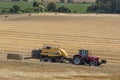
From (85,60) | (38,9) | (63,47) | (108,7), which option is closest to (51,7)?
(38,9)

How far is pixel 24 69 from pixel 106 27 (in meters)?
52.7

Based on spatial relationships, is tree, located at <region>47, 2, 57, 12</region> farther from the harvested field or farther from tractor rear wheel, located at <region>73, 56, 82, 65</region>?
tractor rear wheel, located at <region>73, 56, 82, 65</region>

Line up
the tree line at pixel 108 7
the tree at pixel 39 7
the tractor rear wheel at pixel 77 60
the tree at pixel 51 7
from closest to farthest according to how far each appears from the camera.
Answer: the tractor rear wheel at pixel 77 60, the tree at pixel 39 7, the tree at pixel 51 7, the tree line at pixel 108 7

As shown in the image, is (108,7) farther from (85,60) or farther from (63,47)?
(85,60)

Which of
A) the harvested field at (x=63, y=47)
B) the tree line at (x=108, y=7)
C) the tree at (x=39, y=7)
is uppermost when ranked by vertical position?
the harvested field at (x=63, y=47)

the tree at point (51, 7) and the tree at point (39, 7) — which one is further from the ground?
the tree at point (39, 7)

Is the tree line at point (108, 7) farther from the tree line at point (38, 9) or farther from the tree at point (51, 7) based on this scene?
the tree at point (51, 7)

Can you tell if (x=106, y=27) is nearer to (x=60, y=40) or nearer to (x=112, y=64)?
(x=60, y=40)

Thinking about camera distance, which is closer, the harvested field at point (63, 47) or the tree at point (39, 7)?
the harvested field at point (63, 47)

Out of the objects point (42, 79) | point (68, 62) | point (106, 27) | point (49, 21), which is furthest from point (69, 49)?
point (49, 21)

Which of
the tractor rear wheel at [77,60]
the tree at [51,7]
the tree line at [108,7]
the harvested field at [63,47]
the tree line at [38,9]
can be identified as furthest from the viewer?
the tree line at [108,7]

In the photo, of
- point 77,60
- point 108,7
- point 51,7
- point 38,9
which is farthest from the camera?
point 108,7

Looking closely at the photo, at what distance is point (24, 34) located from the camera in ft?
215

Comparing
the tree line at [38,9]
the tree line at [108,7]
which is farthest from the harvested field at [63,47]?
the tree line at [108,7]
